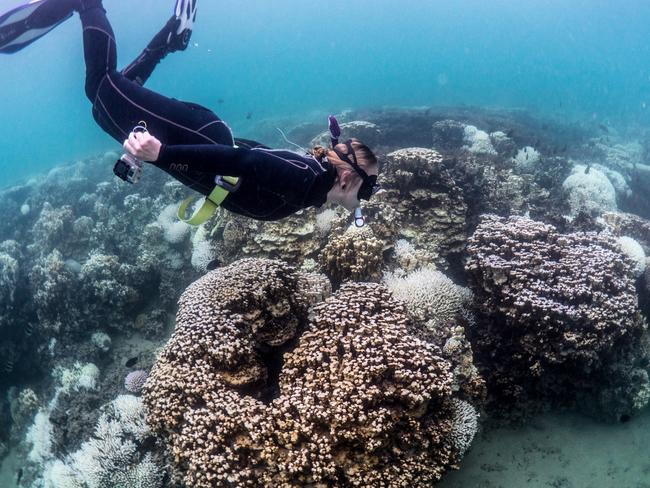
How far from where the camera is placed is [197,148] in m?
3.27

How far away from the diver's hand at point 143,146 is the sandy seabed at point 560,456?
17.9 feet

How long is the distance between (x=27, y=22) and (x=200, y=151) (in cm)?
446

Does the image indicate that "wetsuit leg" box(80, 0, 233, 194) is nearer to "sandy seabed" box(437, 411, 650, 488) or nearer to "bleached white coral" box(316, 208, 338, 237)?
"bleached white coral" box(316, 208, 338, 237)

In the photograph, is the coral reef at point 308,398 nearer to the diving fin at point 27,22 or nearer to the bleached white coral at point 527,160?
the diving fin at point 27,22

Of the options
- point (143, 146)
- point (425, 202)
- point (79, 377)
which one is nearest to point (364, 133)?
point (425, 202)

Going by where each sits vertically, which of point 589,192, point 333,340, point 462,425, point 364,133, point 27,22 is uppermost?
point 27,22

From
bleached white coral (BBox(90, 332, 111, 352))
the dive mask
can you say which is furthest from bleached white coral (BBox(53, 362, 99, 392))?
the dive mask

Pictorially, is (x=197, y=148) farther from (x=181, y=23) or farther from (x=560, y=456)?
(x=560, y=456)

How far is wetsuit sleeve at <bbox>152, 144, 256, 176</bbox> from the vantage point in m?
3.21

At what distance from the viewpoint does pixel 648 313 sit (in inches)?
283

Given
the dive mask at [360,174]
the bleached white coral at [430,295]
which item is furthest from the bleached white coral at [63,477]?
the dive mask at [360,174]

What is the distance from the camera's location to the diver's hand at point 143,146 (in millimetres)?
3152

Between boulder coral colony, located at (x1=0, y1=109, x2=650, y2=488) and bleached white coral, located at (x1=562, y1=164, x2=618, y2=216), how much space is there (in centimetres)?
90

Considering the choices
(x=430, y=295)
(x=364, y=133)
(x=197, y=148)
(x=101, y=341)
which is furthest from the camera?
(x=364, y=133)
